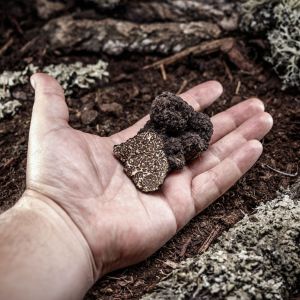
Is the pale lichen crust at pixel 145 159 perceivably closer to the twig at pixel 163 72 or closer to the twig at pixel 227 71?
the twig at pixel 163 72

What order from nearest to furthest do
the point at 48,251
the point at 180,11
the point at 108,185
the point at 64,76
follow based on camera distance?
the point at 48,251, the point at 108,185, the point at 64,76, the point at 180,11

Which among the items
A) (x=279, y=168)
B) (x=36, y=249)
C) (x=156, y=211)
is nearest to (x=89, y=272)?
(x=36, y=249)

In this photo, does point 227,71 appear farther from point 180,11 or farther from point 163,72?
point 180,11

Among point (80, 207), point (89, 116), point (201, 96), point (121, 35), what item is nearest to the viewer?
point (80, 207)

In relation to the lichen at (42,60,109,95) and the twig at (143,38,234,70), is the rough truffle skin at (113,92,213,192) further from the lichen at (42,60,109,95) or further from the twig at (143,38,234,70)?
the twig at (143,38,234,70)

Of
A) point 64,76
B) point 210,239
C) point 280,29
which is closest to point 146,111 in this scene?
point 64,76

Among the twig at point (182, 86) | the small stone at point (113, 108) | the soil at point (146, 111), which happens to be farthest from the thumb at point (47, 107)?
the twig at point (182, 86)

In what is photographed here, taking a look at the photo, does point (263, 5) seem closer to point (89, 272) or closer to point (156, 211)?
point (156, 211)
